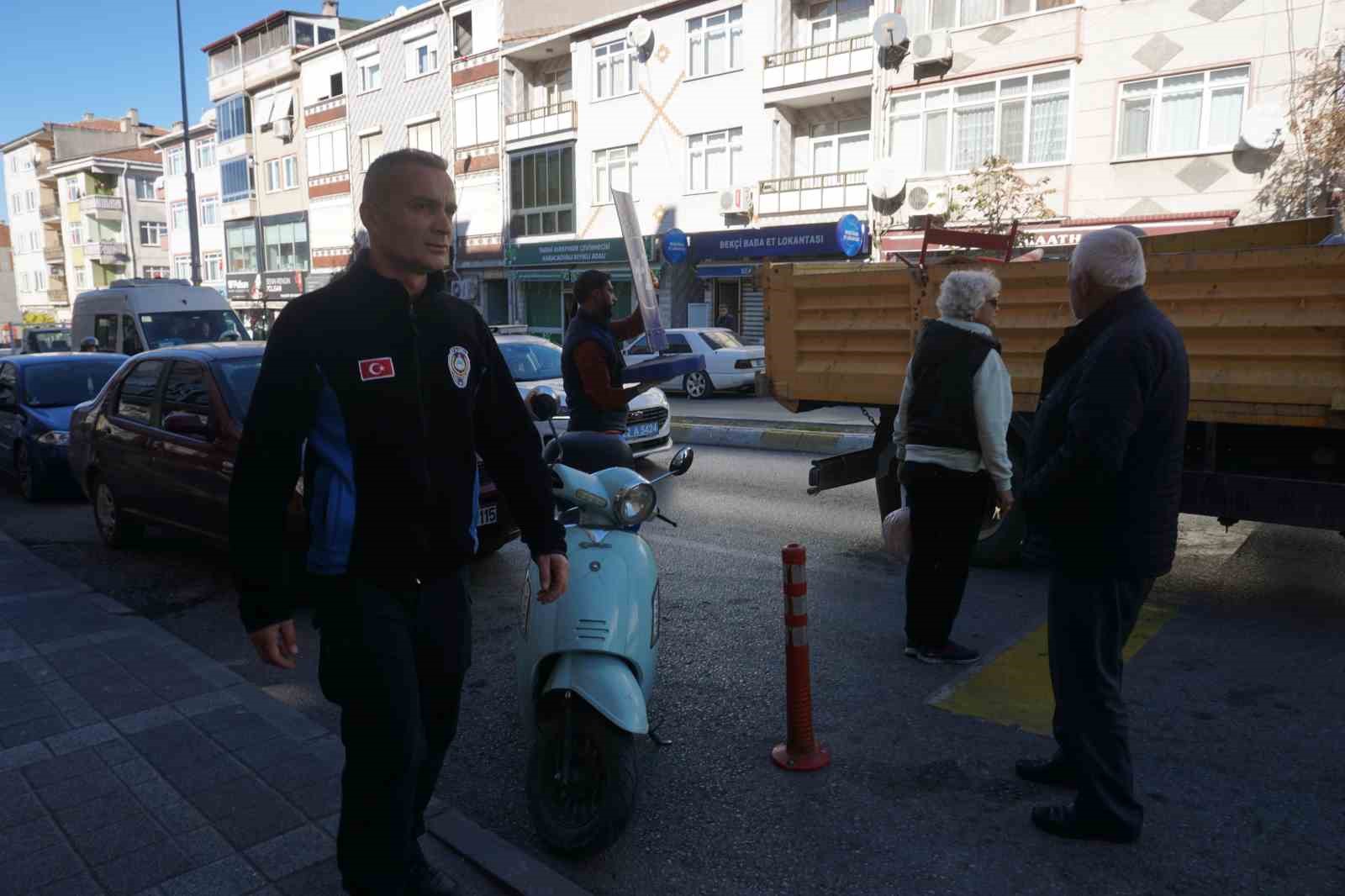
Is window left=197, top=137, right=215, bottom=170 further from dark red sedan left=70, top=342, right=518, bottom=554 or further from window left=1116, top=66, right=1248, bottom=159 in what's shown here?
dark red sedan left=70, top=342, right=518, bottom=554

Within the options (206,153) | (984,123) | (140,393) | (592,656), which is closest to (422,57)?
(206,153)

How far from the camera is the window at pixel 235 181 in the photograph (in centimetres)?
4906

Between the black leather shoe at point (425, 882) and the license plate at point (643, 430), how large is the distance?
7.86 m

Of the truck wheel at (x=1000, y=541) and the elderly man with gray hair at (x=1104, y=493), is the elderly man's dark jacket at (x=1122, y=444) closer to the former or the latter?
the elderly man with gray hair at (x=1104, y=493)

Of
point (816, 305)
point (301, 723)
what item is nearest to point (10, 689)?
point (301, 723)

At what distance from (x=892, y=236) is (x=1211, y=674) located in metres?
19.9

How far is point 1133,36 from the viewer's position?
62.9 feet

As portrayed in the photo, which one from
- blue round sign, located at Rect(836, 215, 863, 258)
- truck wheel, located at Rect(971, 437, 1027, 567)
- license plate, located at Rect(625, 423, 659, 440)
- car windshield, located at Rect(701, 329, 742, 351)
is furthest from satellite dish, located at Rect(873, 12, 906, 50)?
truck wheel, located at Rect(971, 437, 1027, 567)

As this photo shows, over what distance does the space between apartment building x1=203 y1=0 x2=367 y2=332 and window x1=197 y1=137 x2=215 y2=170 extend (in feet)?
2.90

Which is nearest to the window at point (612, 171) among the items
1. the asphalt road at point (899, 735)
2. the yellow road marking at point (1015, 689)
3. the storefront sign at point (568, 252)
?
the storefront sign at point (568, 252)

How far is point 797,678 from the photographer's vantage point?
3.66m

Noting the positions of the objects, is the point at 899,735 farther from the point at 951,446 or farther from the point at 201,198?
the point at 201,198

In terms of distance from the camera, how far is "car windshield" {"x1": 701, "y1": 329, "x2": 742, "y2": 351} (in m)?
21.1

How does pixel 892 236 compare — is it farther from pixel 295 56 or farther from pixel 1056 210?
pixel 295 56
